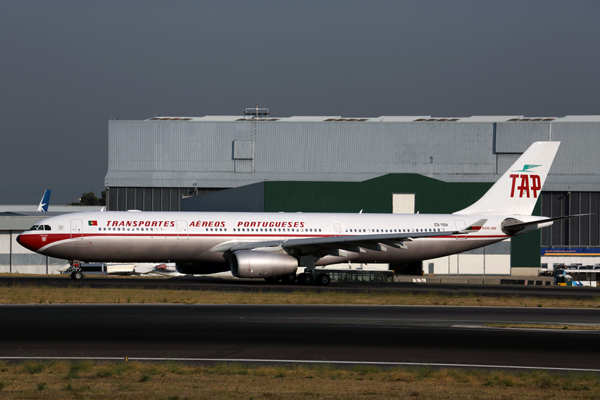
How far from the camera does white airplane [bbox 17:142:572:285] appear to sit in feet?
119

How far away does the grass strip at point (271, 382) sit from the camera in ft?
33.3

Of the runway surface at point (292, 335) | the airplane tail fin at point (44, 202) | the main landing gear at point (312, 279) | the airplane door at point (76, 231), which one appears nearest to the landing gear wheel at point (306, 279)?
the main landing gear at point (312, 279)

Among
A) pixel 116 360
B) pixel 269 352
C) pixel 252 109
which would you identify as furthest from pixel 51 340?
pixel 252 109

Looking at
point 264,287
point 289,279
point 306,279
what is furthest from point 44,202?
point 264,287

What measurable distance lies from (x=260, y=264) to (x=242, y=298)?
8024 mm

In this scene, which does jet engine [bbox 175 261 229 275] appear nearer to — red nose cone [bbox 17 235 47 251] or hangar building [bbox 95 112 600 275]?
red nose cone [bbox 17 235 47 251]

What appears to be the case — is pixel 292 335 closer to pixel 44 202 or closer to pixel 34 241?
pixel 34 241

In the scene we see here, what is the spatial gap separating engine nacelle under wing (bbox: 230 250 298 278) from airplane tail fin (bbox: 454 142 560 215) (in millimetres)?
15539

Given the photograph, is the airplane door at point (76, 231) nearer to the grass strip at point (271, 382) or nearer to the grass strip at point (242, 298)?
the grass strip at point (242, 298)

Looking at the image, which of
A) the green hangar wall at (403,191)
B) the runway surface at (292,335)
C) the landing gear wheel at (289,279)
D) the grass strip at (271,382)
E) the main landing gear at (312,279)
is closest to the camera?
the grass strip at (271,382)

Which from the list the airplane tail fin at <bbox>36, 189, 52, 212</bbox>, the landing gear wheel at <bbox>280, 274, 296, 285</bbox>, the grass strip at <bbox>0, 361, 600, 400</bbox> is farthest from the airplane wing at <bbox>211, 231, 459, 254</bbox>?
the airplane tail fin at <bbox>36, 189, 52, 212</bbox>

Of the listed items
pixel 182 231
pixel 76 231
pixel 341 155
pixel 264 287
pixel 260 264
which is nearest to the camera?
pixel 264 287

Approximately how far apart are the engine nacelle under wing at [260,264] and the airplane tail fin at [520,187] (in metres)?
Answer: 15.5

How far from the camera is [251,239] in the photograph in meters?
38.4
